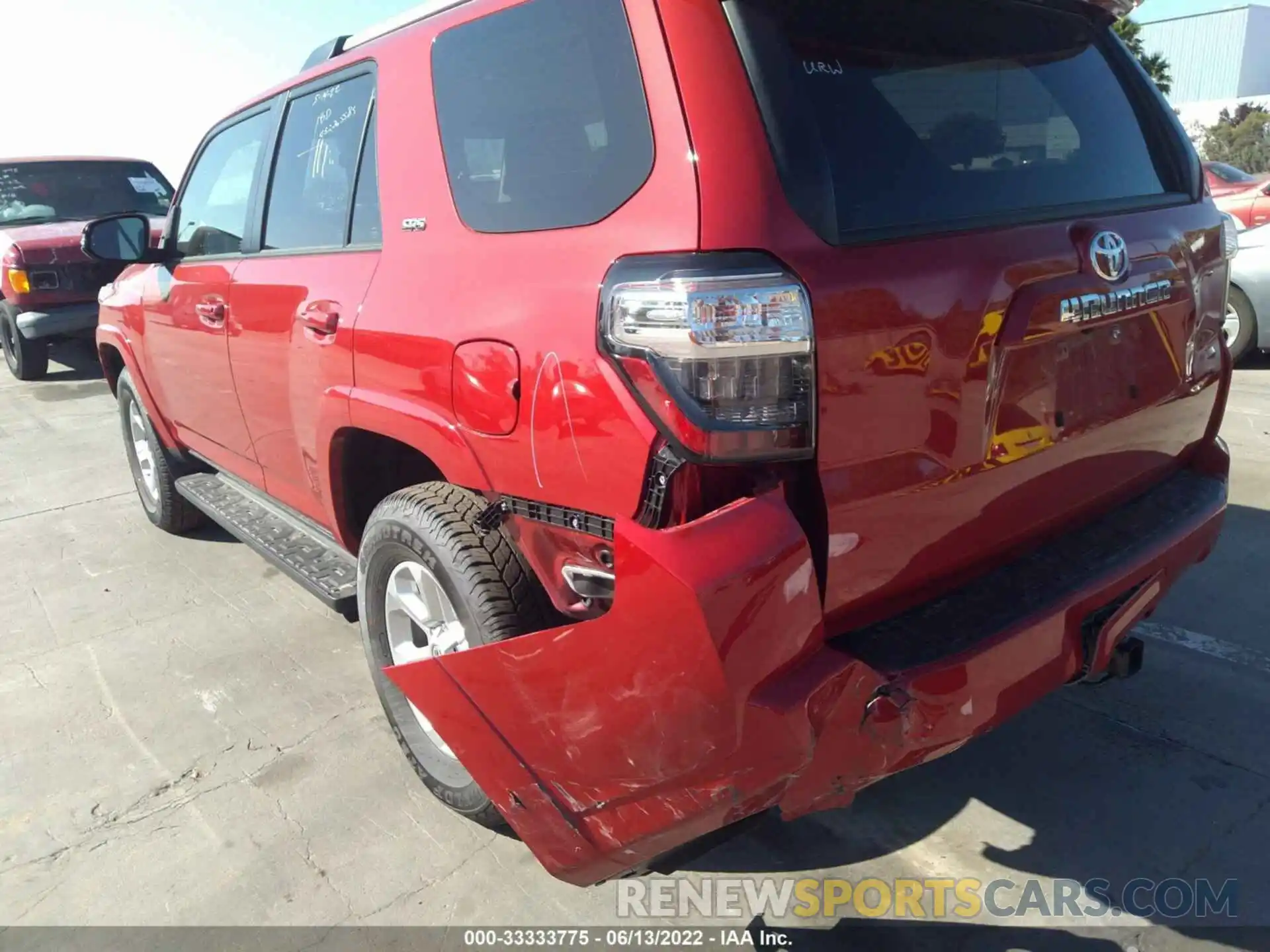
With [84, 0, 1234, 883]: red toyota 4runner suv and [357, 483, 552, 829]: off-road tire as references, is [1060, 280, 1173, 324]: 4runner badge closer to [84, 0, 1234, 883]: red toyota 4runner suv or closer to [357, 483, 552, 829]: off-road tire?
[84, 0, 1234, 883]: red toyota 4runner suv

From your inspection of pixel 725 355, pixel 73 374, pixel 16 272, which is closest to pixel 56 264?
pixel 16 272

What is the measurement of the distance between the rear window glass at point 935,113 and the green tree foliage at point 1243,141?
3217 centimetres

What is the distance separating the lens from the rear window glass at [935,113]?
1.78 meters

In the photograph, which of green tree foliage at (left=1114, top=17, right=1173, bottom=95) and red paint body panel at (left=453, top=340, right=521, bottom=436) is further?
green tree foliage at (left=1114, top=17, right=1173, bottom=95)

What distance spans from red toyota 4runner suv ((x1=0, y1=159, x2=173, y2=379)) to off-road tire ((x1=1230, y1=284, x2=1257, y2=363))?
9.04 meters

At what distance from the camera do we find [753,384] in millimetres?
1676

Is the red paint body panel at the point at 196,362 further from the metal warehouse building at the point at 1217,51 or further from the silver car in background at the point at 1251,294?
the metal warehouse building at the point at 1217,51

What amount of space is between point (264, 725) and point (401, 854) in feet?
2.96

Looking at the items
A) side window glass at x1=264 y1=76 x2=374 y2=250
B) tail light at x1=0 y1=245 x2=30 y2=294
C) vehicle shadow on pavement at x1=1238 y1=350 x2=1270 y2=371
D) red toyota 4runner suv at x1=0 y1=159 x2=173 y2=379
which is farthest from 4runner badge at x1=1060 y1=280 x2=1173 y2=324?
tail light at x1=0 y1=245 x2=30 y2=294

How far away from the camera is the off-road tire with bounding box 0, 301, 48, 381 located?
9.45 meters

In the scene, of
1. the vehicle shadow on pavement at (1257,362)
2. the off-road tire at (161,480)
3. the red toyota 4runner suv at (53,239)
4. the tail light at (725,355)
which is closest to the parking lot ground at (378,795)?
the off-road tire at (161,480)

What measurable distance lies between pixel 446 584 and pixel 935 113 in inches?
59.4

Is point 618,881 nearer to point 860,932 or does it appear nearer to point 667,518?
point 860,932

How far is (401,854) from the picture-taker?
257 centimetres
